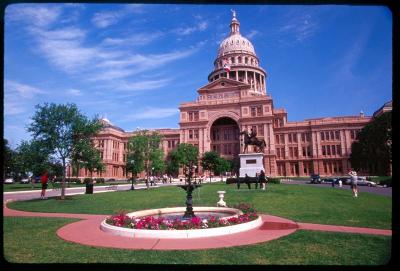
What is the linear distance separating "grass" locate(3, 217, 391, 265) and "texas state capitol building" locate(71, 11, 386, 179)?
7173cm

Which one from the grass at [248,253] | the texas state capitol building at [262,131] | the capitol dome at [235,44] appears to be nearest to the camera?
the grass at [248,253]

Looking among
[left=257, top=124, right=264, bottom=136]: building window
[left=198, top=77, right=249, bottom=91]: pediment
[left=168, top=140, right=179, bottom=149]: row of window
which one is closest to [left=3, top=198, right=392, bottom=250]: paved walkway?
[left=257, top=124, right=264, bottom=136]: building window

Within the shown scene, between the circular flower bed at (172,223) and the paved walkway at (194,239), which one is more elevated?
the circular flower bed at (172,223)

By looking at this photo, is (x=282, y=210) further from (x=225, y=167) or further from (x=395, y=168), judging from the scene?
(x=225, y=167)

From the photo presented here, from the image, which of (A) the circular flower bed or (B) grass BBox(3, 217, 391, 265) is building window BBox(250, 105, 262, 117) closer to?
(A) the circular flower bed

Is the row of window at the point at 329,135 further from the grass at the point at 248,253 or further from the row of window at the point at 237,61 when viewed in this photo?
the grass at the point at 248,253

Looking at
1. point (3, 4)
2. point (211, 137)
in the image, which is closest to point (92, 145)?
point (3, 4)

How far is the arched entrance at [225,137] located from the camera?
8919 cm

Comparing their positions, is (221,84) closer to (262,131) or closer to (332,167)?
(262,131)

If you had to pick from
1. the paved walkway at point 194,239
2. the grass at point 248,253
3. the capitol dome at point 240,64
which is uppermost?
the capitol dome at point 240,64

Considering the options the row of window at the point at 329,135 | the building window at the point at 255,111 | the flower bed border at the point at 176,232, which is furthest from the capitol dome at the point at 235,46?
the flower bed border at the point at 176,232

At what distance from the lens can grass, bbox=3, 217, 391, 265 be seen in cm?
723

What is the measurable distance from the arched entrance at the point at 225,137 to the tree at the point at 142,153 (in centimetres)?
4367

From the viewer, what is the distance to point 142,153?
151 ft
